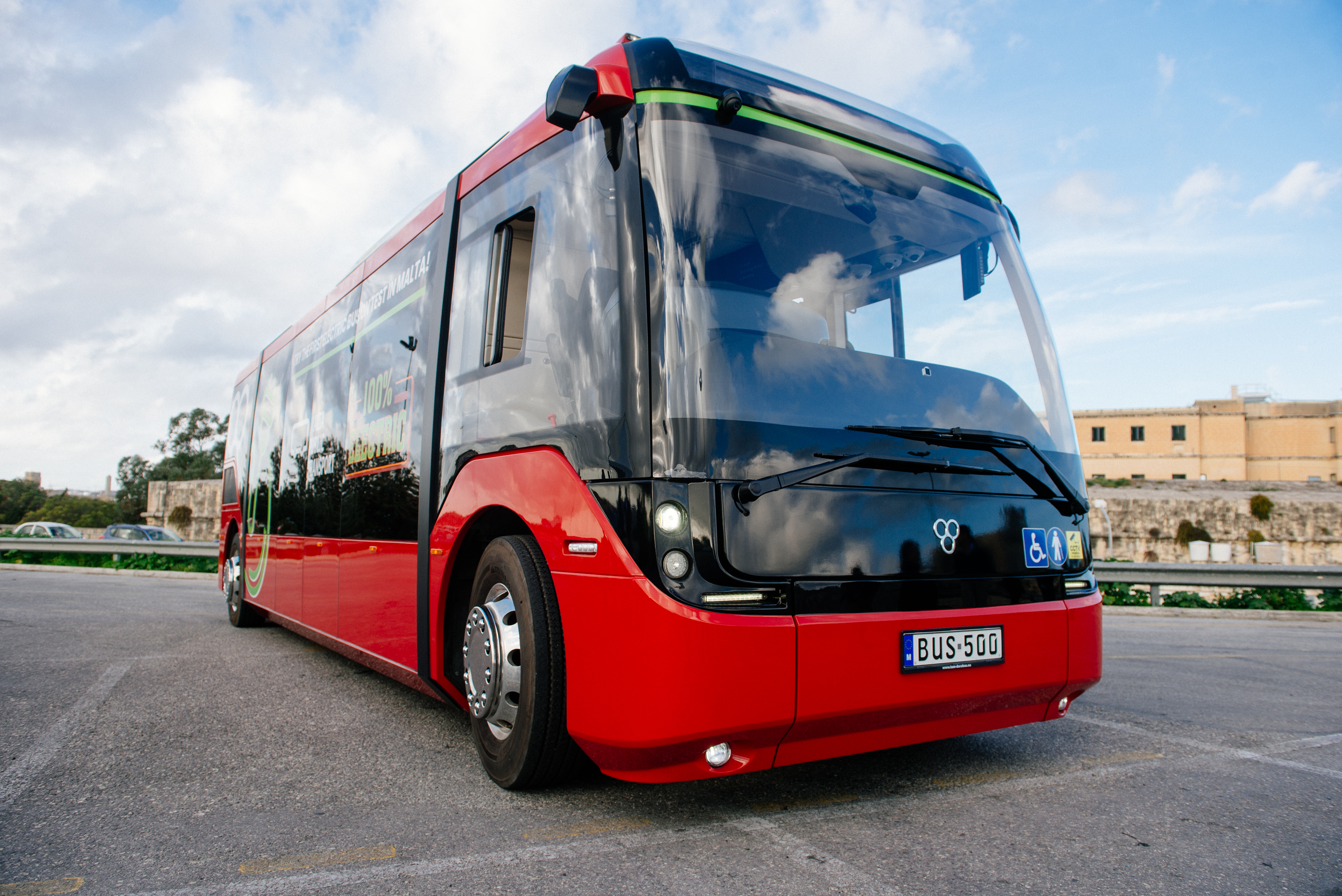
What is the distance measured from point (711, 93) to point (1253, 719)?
4161 mm

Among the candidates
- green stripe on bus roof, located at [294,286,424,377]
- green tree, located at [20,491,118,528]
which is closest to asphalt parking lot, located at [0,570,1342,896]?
green stripe on bus roof, located at [294,286,424,377]

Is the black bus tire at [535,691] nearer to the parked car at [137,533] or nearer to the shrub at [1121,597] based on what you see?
the shrub at [1121,597]

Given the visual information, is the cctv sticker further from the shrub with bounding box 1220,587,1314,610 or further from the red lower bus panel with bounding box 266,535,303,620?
the shrub with bounding box 1220,587,1314,610

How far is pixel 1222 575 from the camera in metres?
10.6

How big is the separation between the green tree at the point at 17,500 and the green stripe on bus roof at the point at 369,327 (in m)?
92.0

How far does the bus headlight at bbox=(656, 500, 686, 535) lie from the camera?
8.13 feet

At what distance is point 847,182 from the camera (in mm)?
3213

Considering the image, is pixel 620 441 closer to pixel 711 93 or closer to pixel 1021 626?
pixel 711 93

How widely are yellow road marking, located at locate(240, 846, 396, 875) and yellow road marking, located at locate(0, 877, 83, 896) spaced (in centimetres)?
40

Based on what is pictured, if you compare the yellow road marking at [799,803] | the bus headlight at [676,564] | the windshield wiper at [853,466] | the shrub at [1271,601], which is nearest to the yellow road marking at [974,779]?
the yellow road marking at [799,803]

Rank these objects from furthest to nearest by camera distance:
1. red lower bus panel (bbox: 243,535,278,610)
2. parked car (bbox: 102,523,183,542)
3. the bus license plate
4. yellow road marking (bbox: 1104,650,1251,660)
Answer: parked car (bbox: 102,523,183,542) < red lower bus panel (bbox: 243,535,278,610) < yellow road marking (bbox: 1104,650,1251,660) < the bus license plate

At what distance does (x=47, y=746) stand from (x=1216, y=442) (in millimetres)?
82109

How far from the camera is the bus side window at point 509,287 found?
3.37 m

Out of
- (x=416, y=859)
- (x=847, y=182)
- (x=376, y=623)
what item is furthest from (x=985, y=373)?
(x=376, y=623)
